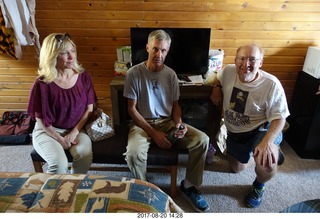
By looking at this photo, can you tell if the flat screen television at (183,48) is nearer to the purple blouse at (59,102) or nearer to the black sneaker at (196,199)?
the purple blouse at (59,102)

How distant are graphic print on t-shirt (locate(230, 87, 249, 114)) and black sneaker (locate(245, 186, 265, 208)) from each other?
22.1 inches

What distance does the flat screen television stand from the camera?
204 cm

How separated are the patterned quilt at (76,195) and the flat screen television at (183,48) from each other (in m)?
1.35

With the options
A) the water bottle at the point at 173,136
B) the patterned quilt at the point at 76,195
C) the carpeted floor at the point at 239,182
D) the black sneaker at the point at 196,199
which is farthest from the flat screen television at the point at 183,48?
the patterned quilt at the point at 76,195

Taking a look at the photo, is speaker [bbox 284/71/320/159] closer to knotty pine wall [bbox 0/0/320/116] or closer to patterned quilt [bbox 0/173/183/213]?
knotty pine wall [bbox 0/0/320/116]

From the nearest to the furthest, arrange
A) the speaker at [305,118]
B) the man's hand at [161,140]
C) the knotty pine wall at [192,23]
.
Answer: the man's hand at [161,140] < the speaker at [305,118] < the knotty pine wall at [192,23]

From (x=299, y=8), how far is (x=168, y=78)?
1.49 metres

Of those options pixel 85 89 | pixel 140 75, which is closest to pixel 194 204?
pixel 140 75

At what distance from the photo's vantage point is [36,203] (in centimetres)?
85

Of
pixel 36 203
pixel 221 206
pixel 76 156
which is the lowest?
pixel 221 206

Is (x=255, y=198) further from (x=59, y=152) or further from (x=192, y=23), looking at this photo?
(x=192, y=23)

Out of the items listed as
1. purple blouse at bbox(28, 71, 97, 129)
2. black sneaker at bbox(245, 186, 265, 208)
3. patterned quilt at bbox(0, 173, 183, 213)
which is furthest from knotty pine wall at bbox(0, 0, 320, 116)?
patterned quilt at bbox(0, 173, 183, 213)

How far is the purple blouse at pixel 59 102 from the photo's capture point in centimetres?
146

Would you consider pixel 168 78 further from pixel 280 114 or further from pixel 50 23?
pixel 50 23
